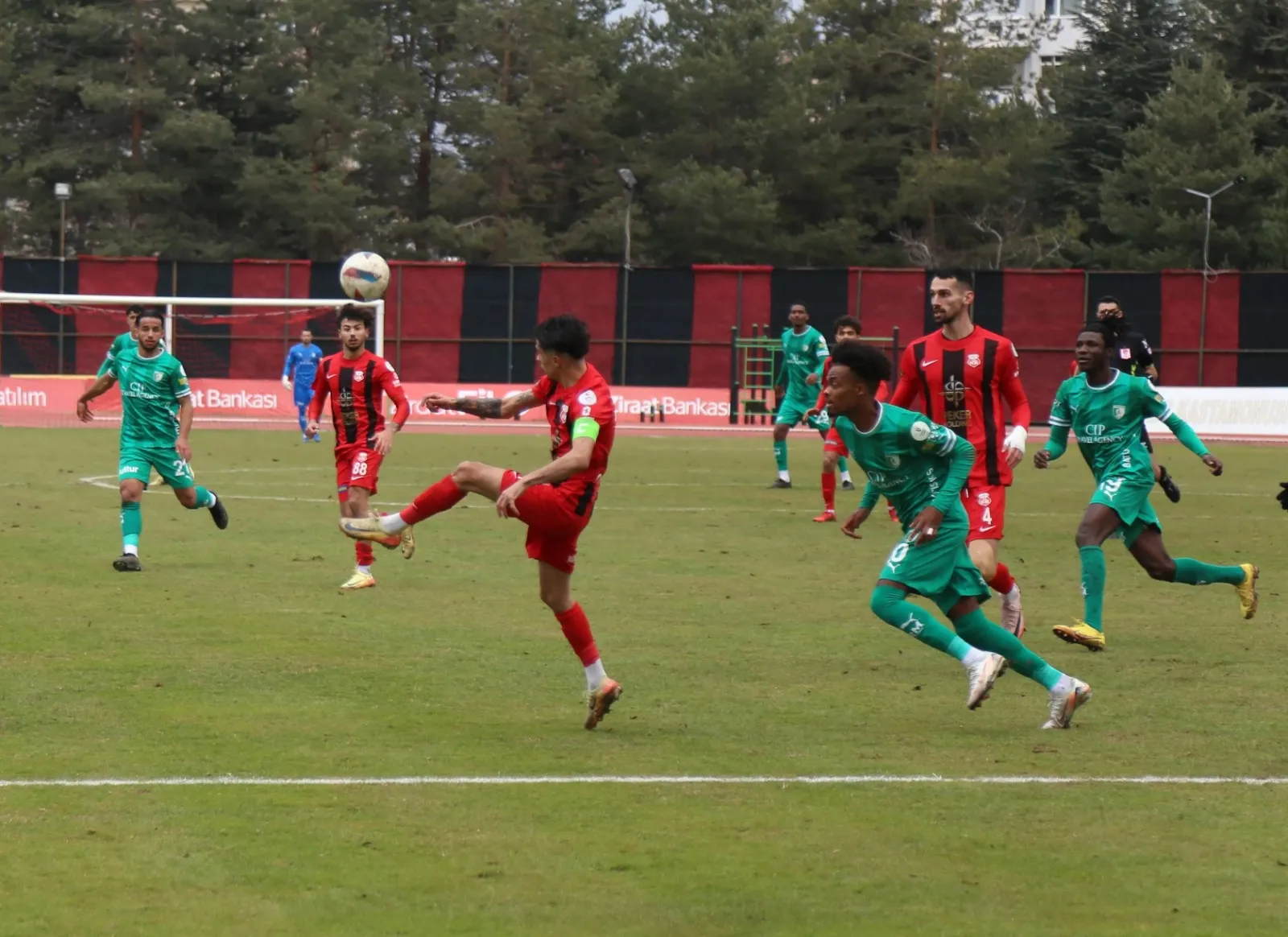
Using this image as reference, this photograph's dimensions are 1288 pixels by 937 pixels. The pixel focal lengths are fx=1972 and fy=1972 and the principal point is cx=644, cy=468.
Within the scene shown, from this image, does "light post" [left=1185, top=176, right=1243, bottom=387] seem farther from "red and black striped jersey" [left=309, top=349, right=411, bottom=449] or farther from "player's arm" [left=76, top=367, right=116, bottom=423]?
"red and black striped jersey" [left=309, top=349, right=411, bottom=449]

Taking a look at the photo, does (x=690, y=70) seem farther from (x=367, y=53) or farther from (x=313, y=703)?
(x=313, y=703)

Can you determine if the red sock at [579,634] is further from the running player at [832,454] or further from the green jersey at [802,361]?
the green jersey at [802,361]

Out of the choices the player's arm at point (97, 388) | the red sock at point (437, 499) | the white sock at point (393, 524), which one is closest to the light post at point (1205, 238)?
the player's arm at point (97, 388)

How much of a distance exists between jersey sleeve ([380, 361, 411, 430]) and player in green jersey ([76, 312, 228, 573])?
5.65 feet

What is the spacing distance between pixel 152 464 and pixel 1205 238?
4999 cm

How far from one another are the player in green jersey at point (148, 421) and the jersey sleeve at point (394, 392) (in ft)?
5.65

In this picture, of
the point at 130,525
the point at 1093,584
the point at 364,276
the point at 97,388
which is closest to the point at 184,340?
A: the point at 364,276

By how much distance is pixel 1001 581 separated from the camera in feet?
36.1

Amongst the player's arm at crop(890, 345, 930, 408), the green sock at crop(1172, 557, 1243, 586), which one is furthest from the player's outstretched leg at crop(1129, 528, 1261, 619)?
the player's arm at crop(890, 345, 930, 408)

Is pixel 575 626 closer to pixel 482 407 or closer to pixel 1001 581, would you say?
pixel 482 407

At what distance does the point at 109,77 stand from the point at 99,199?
15.6ft

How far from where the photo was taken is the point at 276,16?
64.9 meters

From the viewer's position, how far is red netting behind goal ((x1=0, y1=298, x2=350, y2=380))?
46.8 metres

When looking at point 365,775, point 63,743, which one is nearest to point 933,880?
point 365,775
